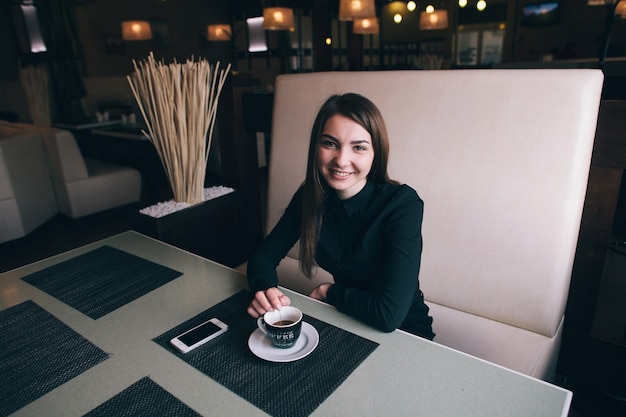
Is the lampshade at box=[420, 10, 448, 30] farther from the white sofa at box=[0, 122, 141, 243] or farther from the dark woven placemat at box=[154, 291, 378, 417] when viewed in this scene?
the dark woven placemat at box=[154, 291, 378, 417]

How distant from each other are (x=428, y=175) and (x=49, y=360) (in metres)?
1.08

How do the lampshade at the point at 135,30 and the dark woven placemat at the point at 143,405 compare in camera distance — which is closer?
the dark woven placemat at the point at 143,405

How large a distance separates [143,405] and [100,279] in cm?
54

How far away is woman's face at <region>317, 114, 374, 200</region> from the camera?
1044 mm

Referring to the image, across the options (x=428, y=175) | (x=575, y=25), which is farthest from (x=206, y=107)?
(x=575, y=25)

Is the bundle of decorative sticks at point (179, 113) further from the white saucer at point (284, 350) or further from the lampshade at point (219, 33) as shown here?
the lampshade at point (219, 33)

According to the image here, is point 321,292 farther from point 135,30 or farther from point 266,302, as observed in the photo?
point 135,30

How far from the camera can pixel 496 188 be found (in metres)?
1.22

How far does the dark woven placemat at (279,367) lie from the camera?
692 mm

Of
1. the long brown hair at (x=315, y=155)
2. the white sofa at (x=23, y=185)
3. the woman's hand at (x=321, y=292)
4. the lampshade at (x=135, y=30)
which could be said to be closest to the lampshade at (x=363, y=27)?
the lampshade at (x=135, y=30)

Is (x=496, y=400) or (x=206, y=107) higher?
(x=206, y=107)

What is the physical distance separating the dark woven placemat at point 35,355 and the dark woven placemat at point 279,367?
152 mm

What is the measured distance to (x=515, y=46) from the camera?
8.30 metres

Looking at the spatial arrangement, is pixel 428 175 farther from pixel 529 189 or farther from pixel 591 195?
pixel 591 195
